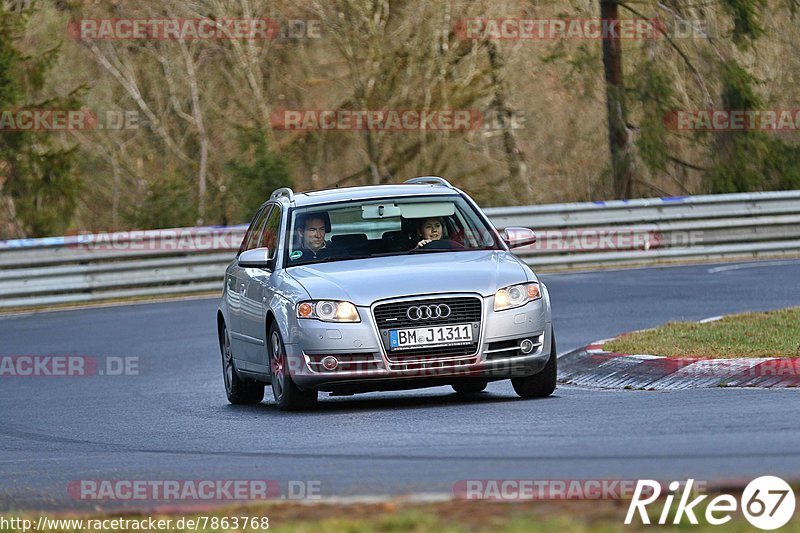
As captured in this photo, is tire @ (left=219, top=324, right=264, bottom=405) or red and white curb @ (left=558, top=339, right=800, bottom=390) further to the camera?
tire @ (left=219, top=324, right=264, bottom=405)

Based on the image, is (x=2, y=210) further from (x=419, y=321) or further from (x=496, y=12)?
(x=419, y=321)

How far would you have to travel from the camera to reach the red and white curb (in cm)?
1138

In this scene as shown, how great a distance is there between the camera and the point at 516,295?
1122 cm

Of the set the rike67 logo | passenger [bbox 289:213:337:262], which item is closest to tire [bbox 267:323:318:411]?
passenger [bbox 289:213:337:262]

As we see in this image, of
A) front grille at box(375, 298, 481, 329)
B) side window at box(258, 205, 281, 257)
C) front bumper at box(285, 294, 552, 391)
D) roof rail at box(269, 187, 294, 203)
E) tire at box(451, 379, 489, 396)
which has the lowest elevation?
tire at box(451, 379, 489, 396)

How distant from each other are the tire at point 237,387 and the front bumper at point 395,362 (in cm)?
192

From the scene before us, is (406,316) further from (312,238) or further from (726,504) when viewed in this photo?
(726,504)

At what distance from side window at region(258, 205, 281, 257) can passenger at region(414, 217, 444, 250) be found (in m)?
1.15

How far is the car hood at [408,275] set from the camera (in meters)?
11.0

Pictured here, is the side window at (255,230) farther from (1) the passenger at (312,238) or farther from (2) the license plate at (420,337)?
(2) the license plate at (420,337)

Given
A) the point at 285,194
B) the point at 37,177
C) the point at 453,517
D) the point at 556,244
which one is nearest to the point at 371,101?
the point at 37,177

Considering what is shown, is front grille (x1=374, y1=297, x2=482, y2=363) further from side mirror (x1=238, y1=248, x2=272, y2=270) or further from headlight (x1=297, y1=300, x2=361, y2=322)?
side mirror (x1=238, y1=248, x2=272, y2=270)

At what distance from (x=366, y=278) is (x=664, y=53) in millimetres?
22008

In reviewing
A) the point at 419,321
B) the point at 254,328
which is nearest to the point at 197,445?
the point at 419,321
